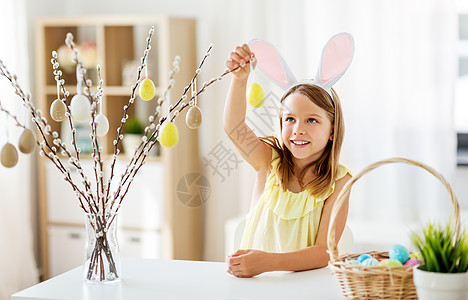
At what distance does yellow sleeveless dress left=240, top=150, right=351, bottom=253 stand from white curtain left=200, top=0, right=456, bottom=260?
1510 mm

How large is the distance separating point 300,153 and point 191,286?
1.60 ft

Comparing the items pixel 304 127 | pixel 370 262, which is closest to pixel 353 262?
pixel 370 262

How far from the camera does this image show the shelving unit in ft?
12.3

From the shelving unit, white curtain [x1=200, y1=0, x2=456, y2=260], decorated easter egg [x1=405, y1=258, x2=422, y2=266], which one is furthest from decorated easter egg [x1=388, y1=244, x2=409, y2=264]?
the shelving unit

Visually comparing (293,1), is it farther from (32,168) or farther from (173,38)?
(32,168)

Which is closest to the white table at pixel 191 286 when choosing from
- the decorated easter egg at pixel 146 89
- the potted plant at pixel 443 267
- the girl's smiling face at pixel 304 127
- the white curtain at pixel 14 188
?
the potted plant at pixel 443 267

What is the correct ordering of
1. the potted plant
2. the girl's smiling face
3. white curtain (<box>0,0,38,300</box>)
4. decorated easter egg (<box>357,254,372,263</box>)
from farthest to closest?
white curtain (<box>0,0,38,300</box>)
the girl's smiling face
decorated easter egg (<box>357,254,372,263</box>)
the potted plant

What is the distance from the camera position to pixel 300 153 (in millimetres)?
1843

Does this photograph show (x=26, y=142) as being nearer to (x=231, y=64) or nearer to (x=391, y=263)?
(x=231, y=64)

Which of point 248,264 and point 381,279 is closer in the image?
point 381,279

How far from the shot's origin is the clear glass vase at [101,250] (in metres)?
1.58

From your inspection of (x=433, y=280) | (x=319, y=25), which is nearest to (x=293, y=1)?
(x=319, y=25)

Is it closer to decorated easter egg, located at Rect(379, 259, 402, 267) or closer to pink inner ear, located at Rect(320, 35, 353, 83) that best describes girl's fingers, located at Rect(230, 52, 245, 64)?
pink inner ear, located at Rect(320, 35, 353, 83)

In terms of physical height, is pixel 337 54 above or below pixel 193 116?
above
